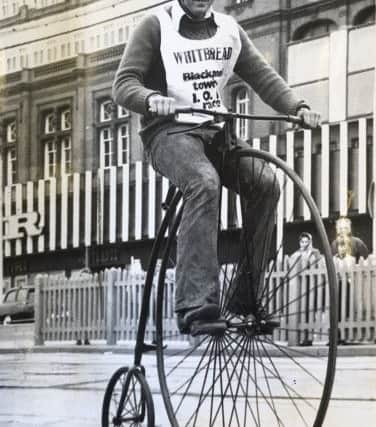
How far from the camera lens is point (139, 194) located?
3.87 meters

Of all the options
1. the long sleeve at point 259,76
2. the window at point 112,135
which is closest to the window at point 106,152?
the window at point 112,135

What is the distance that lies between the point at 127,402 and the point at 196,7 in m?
1.17

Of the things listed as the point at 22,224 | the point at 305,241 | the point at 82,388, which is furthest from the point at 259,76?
the point at 22,224

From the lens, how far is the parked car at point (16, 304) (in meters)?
4.14

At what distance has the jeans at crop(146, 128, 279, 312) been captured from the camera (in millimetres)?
2973

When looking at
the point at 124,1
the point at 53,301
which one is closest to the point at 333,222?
the point at 124,1

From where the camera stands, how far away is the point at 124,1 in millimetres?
4023

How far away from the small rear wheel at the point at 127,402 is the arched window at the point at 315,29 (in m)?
1.22

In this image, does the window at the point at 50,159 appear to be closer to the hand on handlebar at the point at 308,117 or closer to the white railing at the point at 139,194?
the white railing at the point at 139,194

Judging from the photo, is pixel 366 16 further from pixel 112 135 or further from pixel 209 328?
pixel 209 328

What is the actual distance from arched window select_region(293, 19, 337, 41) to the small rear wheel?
122 centimetres

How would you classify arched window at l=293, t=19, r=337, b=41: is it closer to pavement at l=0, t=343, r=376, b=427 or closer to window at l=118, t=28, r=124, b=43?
window at l=118, t=28, r=124, b=43

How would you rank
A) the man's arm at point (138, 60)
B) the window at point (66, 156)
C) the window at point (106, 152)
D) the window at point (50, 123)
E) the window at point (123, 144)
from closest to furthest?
the man's arm at point (138, 60)
the window at point (123, 144)
the window at point (106, 152)
the window at point (66, 156)
the window at point (50, 123)

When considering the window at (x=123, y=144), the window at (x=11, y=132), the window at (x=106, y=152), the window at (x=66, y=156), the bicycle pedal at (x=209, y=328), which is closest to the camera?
the bicycle pedal at (x=209, y=328)
